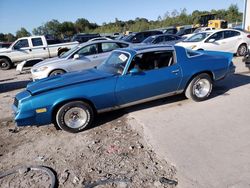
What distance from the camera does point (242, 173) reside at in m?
3.24

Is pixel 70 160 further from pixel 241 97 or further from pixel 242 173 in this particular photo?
pixel 241 97

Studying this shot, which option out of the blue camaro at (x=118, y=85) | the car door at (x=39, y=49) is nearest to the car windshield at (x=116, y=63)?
the blue camaro at (x=118, y=85)

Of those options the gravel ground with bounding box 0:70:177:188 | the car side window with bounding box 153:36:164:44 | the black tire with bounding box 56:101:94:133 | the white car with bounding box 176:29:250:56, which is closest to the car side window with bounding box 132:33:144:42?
the car side window with bounding box 153:36:164:44

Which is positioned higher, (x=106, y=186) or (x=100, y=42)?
(x=100, y=42)

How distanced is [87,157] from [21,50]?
41.7 feet

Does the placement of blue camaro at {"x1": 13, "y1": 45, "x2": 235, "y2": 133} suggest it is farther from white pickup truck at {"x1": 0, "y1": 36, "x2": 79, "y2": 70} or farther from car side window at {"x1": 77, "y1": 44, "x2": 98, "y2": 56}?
white pickup truck at {"x1": 0, "y1": 36, "x2": 79, "y2": 70}

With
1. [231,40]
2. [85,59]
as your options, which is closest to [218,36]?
[231,40]

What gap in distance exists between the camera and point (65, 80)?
5.17m

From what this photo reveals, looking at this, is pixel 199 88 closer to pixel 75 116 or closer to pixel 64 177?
pixel 75 116

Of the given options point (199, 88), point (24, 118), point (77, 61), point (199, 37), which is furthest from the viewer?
point (199, 37)

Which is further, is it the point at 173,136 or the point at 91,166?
the point at 173,136

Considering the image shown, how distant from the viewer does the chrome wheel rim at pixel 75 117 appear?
4844 mm

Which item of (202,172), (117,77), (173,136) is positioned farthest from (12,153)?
(202,172)

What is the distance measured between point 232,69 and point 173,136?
125 inches
